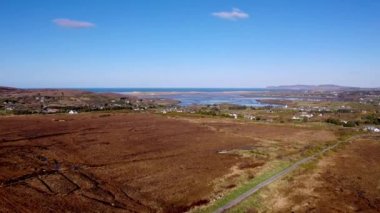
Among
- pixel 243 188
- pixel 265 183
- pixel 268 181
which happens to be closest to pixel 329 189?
pixel 268 181

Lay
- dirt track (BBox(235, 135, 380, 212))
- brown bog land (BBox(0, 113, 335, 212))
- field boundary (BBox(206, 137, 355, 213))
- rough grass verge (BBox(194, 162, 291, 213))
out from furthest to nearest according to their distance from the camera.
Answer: dirt track (BBox(235, 135, 380, 212))
brown bog land (BBox(0, 113, 335, 212))
field boundary (BBox(206, 137, 355, 213))
rough grass verge (BBox(194, 162, 291, 213))

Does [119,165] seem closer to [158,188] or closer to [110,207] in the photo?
[158,188]

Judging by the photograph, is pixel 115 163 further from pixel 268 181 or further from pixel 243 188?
pixel 268 181

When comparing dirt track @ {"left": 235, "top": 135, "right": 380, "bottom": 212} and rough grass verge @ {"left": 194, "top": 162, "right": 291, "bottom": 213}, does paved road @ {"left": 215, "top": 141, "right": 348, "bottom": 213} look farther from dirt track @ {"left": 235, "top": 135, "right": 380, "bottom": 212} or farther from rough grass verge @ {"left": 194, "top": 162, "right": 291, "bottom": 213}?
dirt track @ {"left": 235, "top": 135, "right": 380, "bottom": 212}

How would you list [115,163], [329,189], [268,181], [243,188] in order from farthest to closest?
[115,163]
[268,181]
[329,189]
[243,188]

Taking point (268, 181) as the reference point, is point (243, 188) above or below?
above

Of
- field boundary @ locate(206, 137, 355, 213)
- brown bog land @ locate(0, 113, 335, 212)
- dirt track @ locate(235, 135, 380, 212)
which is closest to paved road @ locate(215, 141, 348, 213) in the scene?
field boundary @ locate(206, 137, 355, 213)

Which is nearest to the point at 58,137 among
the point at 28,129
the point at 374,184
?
the point at 28,129

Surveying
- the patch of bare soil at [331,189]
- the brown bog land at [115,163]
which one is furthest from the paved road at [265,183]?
the brown bog land at [115,163]

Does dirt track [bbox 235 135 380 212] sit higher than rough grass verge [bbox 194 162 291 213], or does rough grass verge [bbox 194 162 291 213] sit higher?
rough grass verge [bbox 194 162 291 213]
